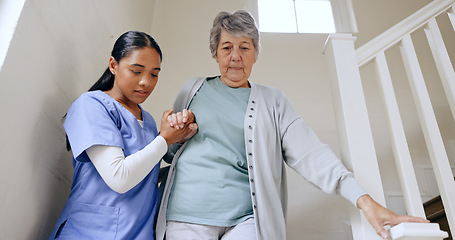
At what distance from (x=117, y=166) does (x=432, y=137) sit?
109 centimetres

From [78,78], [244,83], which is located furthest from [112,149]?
[244,83]

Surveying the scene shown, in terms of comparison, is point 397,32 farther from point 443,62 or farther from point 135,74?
point 135,74

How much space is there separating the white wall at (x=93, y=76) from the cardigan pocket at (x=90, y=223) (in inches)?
5.2

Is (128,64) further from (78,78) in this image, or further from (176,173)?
(176,173)

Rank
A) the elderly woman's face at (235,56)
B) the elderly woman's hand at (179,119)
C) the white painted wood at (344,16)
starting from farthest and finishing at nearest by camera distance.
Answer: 1. the white painted wood at (344,16)
2. the elderly woman's face at (235,56)
3. the elderly woman's hand at (179,119)

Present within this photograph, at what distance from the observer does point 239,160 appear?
1.24m

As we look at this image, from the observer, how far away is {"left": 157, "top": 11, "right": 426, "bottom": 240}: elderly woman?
1105 mm

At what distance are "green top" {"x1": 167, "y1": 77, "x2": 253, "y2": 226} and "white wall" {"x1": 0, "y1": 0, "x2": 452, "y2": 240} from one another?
41cm

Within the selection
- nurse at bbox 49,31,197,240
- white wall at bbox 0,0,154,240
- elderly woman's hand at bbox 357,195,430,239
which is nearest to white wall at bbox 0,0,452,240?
white wall at bbox 0,0,154,240

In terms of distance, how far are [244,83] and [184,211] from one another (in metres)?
0.59

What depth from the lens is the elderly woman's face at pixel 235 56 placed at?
141cm

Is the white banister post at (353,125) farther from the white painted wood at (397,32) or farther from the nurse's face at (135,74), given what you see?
the nurse's face at (135,74)

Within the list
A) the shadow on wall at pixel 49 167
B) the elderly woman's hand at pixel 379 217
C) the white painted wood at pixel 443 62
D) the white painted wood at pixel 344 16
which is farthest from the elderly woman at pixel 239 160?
the white painted wood at pixel 344 16

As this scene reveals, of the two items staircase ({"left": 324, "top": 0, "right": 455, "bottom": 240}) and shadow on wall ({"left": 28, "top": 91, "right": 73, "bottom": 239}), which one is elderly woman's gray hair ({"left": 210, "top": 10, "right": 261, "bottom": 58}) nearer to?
staircase ({"left": 324, "top": 0, "right": 455, "bottom": 240})
